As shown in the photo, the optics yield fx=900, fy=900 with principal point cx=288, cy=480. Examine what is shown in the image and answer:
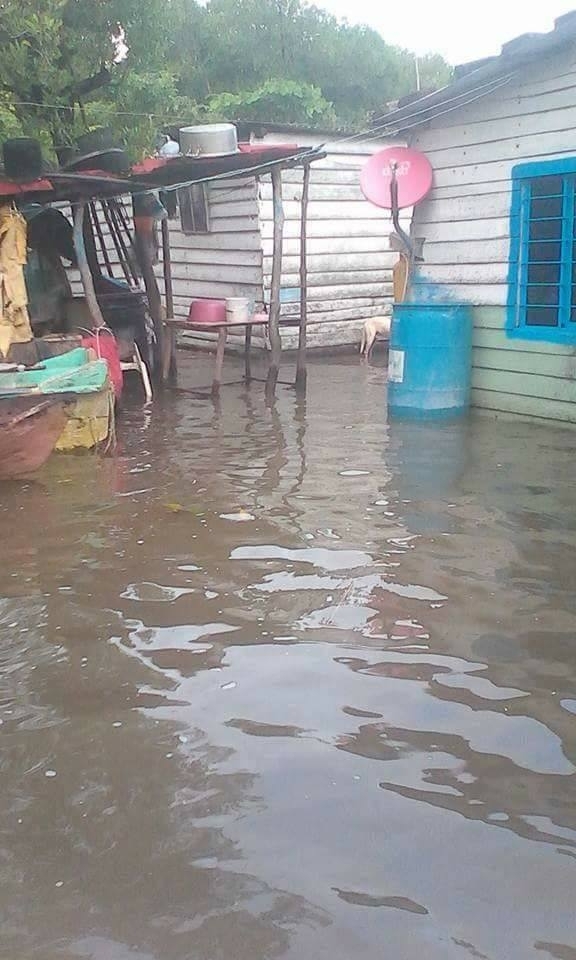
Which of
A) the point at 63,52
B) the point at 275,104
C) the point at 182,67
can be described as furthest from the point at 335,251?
the point at 182,67

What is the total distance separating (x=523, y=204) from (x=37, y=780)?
23.4 feet

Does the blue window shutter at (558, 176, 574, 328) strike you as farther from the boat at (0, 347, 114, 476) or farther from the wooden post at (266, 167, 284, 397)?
the boat at (0, 347, 114, 476)

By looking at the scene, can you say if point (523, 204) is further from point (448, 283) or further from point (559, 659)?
point (559, 659)

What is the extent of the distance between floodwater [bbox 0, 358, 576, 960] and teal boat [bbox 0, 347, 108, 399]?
90 centimetres

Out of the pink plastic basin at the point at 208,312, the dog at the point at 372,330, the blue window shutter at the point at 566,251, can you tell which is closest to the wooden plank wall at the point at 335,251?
the dog at the point at 372,330

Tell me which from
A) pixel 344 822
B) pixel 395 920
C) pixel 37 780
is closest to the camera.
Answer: pixel 395 920

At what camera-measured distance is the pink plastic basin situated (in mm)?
10523

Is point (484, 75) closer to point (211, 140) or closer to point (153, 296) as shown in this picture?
point (211, 140)

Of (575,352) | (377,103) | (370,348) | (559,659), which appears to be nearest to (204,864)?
(559,659)

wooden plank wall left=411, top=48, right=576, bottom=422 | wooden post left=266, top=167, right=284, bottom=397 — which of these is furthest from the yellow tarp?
wooden plank wall left=411, top=48, right=576, bottom=422

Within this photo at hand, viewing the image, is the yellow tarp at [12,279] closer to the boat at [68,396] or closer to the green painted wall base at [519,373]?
the boat at [68,396]

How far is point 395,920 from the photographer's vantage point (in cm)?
231

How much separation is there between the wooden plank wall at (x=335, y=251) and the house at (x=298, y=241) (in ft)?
0.05

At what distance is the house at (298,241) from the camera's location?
538 inches
